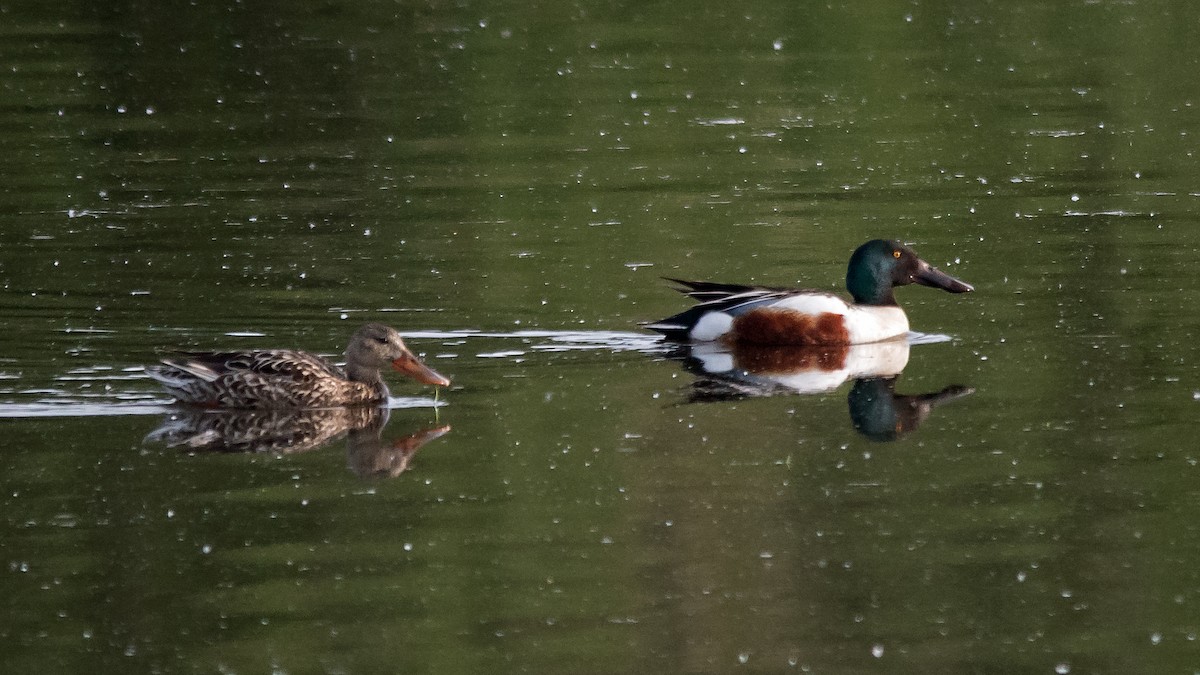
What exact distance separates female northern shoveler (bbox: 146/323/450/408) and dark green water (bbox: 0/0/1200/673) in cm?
22

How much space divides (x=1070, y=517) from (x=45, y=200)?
34.4 ft

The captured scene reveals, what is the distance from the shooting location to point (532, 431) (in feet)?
31.4

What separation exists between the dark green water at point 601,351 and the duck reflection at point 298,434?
0.25ft

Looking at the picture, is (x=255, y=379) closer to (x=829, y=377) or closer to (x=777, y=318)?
(x=829, y=377)

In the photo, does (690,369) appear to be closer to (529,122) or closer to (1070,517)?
(1070,517)

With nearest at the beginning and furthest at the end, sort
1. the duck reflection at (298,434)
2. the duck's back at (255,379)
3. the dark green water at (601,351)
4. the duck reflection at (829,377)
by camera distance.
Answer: the dark green water at (601,351)
the duck reflection at (298,434)
the duck reflection at (829,377)
the duck's back at (255,379)

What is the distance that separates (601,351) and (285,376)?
6.44 ft

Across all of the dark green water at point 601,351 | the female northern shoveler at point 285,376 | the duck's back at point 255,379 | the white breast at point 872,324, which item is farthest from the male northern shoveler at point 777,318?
the duck's back at point 255,379

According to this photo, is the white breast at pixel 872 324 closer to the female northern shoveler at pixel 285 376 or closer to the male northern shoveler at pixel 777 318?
the male northern shoveler at pixel 777 318

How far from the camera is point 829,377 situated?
36.4 feet

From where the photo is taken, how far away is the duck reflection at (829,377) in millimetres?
9922

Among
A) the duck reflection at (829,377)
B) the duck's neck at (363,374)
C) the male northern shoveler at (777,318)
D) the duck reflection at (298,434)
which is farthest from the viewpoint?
the male northern shoveler at (777,318)

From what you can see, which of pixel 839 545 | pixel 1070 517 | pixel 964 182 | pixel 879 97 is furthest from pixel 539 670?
pixel 879 97

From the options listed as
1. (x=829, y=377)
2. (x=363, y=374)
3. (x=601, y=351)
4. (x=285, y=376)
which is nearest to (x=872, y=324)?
(x=829, y=377)
